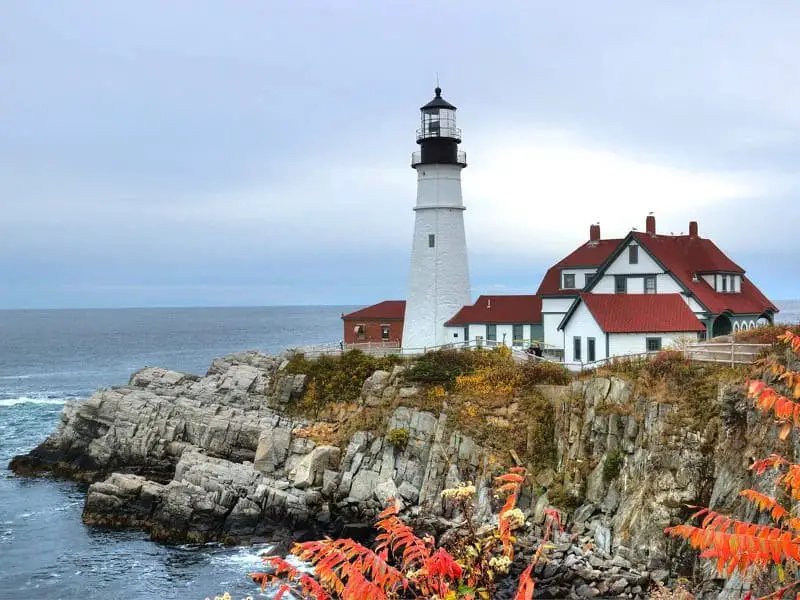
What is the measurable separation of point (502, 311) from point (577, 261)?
456cm

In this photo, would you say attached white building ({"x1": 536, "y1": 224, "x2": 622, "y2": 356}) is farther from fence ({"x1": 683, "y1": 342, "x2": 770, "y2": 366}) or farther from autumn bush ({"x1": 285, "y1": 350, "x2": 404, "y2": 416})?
fence ({"x1": 683, "y1": 342, "x2": 770, "y2": 366})

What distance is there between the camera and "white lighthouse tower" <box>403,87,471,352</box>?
4144 centimetres

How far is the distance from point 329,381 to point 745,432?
20485 millimetres

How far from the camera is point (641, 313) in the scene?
108ft

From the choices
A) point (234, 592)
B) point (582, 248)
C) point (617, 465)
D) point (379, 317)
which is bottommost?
point (234, 592)

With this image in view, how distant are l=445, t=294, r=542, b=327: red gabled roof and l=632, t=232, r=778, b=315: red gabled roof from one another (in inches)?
273

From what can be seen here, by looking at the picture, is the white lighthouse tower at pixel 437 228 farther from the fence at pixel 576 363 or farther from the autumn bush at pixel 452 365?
the autumn bush at pixel 452 365

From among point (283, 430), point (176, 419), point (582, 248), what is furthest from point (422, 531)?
point (582, 248)

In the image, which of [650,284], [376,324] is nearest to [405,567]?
[650,284]

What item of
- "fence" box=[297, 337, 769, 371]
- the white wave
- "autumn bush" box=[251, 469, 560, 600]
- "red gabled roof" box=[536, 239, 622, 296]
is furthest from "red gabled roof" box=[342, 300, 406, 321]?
"autumn bush" box=[251, 469, 560, 600]

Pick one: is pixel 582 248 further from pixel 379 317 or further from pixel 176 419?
pixel 176 419

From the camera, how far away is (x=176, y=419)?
3678cm

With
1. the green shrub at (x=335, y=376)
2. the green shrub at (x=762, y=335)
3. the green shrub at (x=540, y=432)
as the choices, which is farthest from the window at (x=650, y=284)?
the green shrub at (x=335, y=376)

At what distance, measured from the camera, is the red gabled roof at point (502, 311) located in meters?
40.5
